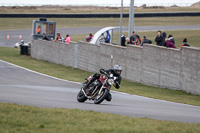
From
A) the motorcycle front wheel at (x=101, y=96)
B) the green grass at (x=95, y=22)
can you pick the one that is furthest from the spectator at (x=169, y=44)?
the green grass at (x=95, y=22)

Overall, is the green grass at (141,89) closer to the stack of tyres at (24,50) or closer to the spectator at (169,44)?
the spectator at (169,44)

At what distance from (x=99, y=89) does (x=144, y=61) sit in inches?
374

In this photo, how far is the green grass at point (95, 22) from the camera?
194ft

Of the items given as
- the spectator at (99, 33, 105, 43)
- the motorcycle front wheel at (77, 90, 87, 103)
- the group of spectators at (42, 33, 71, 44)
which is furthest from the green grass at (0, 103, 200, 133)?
the group of spectators at (42, 33, 71, 44)

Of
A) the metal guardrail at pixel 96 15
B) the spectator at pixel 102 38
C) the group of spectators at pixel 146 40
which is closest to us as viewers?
the group of spectators at pixel 146 40

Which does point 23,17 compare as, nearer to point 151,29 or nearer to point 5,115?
point 151,29

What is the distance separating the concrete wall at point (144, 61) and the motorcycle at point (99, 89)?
6613 mm

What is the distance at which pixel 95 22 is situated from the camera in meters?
63.2

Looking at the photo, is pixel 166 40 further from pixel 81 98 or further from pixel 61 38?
pixel 61 38

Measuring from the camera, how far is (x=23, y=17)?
212ft

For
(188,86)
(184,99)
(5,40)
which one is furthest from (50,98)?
(5,40)

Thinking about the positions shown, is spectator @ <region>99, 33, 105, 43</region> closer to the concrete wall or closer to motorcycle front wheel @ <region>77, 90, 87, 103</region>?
the concrete wall

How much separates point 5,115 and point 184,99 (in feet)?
28.8

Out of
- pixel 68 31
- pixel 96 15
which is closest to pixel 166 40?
pixel 68 31
